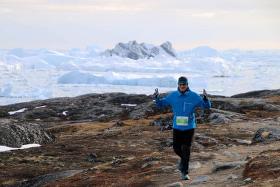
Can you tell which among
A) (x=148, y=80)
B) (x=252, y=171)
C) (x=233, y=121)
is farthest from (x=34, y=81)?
(x=252, y=171)

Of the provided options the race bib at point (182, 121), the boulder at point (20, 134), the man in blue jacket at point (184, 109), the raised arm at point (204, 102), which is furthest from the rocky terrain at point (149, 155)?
the raised arm at point (204, 102)

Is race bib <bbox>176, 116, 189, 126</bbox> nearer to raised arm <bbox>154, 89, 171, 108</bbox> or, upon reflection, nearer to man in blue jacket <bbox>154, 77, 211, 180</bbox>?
man in blue jacket <bbox>154, 77, 211, 180</bbox>

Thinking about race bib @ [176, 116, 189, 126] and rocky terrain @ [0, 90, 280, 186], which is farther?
rocky terrain @ [0, 90, 280, 186]

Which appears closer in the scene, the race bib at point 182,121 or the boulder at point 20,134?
the race bib at point 182,121

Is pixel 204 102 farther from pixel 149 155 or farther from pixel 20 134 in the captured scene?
pixel 20 134

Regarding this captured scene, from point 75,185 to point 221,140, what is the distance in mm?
13640

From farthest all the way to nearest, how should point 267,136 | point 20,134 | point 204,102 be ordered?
point 20,134 → point 267,136 → point 204,102

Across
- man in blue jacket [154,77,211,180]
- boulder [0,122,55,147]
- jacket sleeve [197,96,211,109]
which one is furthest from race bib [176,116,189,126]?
boulder [0,122,55,147]

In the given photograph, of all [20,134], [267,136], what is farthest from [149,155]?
[20,134]

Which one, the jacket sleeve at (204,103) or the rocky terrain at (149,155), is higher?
the jacket sleeve at (204,103)

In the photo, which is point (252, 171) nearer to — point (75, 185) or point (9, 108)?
point (75, 185)

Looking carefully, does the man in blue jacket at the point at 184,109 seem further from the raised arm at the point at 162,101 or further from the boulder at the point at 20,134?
the boulder at the point at 20,134

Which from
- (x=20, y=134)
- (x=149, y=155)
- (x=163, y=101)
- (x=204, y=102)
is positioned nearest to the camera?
(x=204, y=102)

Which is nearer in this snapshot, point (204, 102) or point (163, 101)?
point (204, 102)
